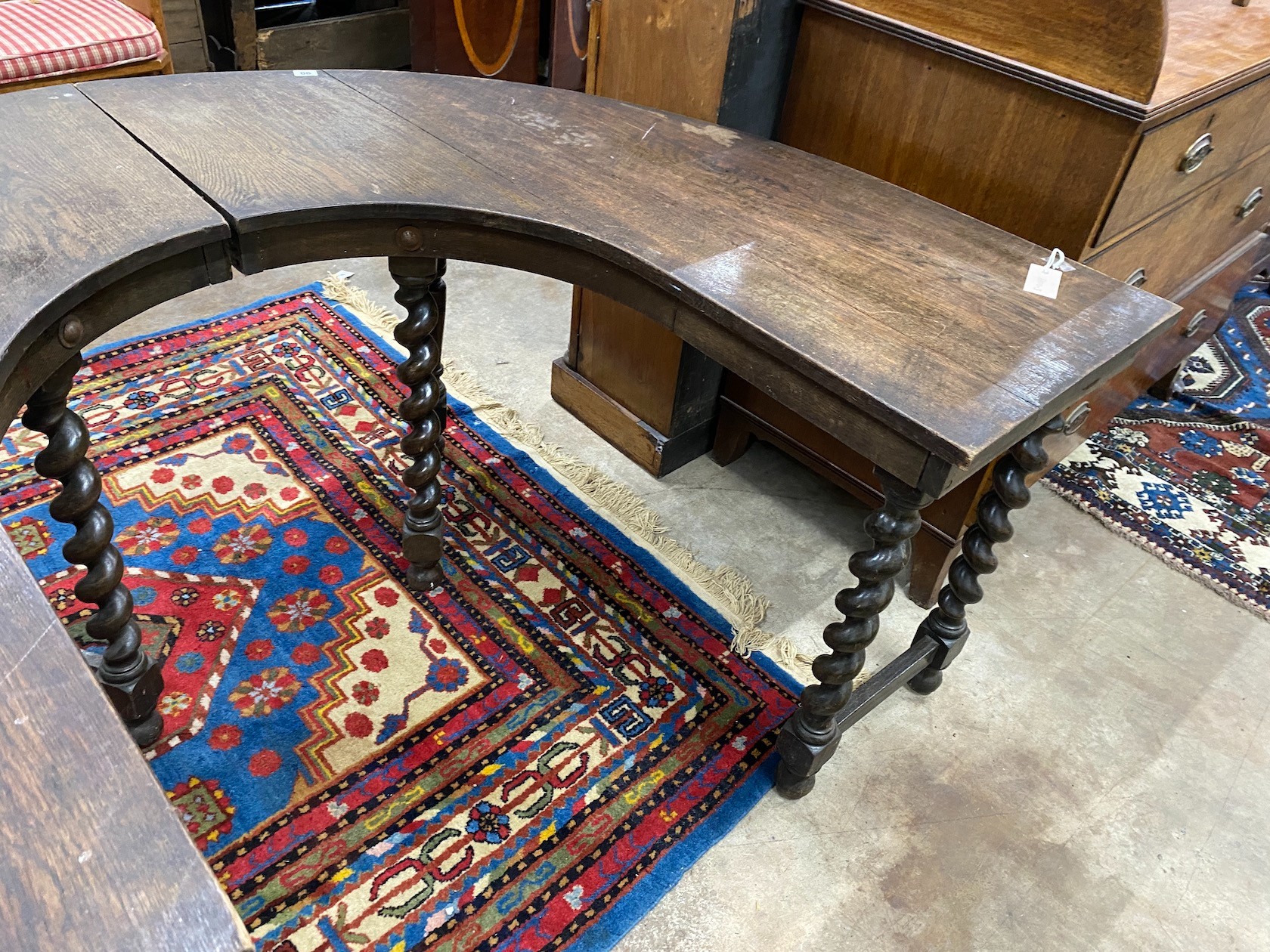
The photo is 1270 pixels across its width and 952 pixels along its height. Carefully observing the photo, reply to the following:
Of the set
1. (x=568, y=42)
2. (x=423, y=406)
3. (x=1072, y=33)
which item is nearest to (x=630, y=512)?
(x=423, y=406)

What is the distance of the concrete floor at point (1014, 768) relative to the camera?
1.51 m

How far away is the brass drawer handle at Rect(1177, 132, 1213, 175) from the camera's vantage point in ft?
5.68

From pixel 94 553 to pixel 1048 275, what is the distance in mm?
1457

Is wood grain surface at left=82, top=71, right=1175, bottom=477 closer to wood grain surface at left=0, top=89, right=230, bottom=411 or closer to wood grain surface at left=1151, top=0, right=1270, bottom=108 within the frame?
wood grain surface at left=0, top=89, right=230, bottom=411

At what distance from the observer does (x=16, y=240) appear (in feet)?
3.97

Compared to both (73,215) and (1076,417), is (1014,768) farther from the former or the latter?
(73,215)

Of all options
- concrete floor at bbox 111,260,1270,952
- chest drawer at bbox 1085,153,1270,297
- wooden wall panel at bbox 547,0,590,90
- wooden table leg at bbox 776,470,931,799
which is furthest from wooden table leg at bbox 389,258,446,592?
wooden wall panel at bbox 547,0,590,90

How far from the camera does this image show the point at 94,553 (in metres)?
1.38

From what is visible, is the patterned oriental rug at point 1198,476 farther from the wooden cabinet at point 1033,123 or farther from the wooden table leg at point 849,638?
the wooden table leg at point 849,638

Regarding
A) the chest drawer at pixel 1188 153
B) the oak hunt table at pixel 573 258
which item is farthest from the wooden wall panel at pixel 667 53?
the chest drawer at pixel 1188 153

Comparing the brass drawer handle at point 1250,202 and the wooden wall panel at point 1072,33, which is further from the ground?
the wooden wall panel at point 1072,33

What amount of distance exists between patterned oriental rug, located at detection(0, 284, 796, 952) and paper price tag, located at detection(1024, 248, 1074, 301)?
857 millimetres

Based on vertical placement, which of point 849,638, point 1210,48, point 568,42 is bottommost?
point 849,638

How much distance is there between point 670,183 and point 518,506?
883 millimetres
